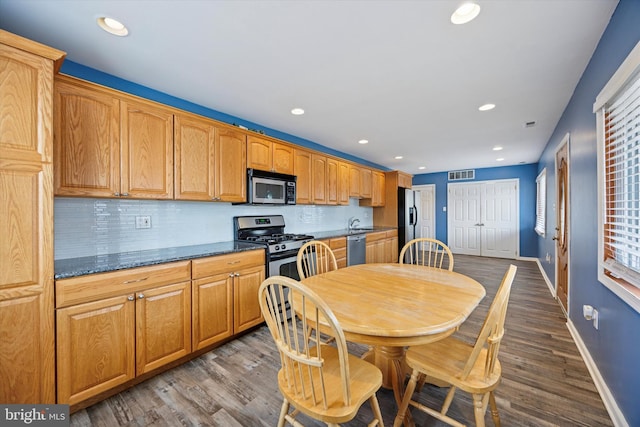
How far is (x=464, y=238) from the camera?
7.11 metres

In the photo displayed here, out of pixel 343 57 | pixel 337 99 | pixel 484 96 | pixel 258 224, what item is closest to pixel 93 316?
pixel 258 224

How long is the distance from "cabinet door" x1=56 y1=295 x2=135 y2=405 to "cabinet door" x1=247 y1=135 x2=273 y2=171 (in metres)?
1.77

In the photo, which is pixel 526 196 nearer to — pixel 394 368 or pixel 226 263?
pixel 394 368

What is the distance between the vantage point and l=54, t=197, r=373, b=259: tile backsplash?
199 centimetres

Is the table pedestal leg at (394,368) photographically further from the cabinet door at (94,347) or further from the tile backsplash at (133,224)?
the tile backsplash at (133,224)

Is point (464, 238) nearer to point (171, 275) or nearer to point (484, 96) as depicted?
point (484, 96)

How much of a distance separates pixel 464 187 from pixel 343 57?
253 inches

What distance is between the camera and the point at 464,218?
7121mm

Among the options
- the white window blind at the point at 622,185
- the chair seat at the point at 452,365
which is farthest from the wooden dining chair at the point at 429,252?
the white window blind at the point at 622,185

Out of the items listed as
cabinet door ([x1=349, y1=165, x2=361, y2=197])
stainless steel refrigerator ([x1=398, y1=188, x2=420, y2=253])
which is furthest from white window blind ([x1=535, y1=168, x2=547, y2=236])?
cabinet door ([x1=349, y1=165, x2=361, y2=197])

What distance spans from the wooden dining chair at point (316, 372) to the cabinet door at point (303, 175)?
242cm

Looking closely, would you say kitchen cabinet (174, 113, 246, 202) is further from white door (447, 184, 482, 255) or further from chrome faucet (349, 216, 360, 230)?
white door (447, 184, 482, 255)

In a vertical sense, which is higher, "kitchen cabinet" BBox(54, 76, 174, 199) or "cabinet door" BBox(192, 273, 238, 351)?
"kitchen cabinet" BBox(54, 76, 174, 199)

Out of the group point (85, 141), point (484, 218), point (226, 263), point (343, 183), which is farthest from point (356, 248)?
point (484, 218)
